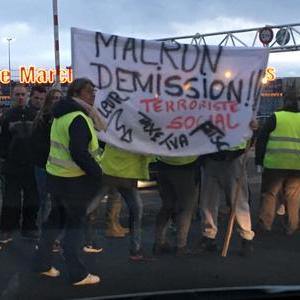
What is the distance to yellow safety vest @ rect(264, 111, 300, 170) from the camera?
744 cm

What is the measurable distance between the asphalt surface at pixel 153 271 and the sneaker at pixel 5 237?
0.20 ft

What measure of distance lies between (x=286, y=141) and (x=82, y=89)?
296 centimetres

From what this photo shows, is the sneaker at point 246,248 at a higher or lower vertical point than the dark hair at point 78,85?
lower

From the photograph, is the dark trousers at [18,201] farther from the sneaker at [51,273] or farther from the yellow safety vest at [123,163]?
the sneaker at [51,273]

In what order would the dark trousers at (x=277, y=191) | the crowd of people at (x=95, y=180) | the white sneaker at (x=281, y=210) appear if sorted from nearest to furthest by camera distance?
the crowd of people at (x=95, y=180) → the dark trousers at (x=277, y=191) → the white sneaker at (x=281, y=210)

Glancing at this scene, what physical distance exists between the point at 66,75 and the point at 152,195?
50063 millimetres

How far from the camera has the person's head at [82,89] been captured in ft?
18.0

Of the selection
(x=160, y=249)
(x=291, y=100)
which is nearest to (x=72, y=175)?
(x=160, y=249)

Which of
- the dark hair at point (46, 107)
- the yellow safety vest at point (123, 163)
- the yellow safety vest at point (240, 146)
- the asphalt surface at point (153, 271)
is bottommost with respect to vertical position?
the asphalt surface at point (153, 271)

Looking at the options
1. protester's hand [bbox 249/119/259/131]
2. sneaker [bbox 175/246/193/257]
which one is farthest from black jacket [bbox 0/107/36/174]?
protester's hand [bbox 249/119/259/131]

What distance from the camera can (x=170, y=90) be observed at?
6.14m

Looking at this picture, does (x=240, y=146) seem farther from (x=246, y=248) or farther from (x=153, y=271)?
(x=153, y=271)

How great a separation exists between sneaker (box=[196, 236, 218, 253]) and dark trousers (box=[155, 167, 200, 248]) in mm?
239

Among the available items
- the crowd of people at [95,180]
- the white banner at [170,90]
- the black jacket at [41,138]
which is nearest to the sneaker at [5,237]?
the crowd of people at [95,180]
